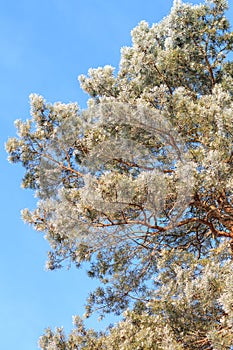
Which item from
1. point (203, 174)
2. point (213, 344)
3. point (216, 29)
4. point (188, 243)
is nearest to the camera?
point (213, 344)

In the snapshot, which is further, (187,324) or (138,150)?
(138,150)

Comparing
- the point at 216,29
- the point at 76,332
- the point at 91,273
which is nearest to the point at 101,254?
the point at 91,273

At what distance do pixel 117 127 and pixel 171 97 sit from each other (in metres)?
1.50

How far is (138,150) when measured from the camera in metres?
10.8

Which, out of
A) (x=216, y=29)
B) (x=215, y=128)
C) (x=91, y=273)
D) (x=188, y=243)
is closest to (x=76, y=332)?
(x=91, y=273)

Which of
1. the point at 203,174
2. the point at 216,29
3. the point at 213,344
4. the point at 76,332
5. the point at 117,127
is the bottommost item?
the point at 213,344

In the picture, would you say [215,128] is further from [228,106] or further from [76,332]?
[76,332]

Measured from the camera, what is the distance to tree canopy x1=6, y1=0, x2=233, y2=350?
28.8ft

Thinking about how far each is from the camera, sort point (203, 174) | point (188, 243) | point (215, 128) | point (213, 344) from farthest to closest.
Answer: point (188, 243), point (215, 128), point (203, 174), point (213, 344)

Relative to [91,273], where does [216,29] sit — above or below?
above

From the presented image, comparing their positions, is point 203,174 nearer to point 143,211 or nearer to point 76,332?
point 143,211

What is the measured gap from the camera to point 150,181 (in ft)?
28.9

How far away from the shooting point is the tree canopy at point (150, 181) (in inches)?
346

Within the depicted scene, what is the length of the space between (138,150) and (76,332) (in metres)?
4.02
